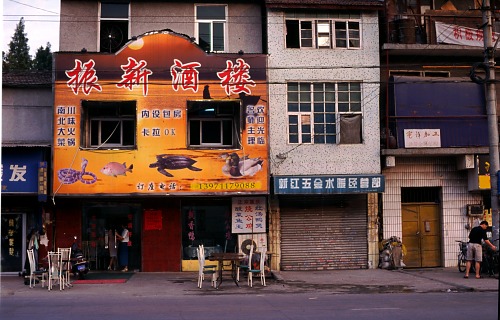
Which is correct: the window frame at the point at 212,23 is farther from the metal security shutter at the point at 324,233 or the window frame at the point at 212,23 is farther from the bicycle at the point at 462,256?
the bicycle at the point at 462,256

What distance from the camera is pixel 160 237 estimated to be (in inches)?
833

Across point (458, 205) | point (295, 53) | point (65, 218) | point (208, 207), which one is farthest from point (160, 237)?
point (458, 205)

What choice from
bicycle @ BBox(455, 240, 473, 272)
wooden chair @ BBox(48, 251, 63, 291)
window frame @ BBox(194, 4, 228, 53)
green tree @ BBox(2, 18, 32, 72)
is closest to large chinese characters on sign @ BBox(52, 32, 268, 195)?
window frame @ BBox(194, 4, 228, 53)

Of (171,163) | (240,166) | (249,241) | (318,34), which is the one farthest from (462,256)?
(171,163)

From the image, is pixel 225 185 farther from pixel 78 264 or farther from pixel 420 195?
pixel 420 195

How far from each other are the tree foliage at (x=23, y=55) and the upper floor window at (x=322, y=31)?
3455cm

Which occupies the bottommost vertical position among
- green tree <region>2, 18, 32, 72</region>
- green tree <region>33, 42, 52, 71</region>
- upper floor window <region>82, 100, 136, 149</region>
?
upper floor window <region>82, 100, 136, 149</region>

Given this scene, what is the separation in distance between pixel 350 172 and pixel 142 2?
31.5ft

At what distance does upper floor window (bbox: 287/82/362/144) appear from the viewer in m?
21.2

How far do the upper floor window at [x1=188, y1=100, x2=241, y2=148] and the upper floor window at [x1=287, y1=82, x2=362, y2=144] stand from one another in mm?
2006

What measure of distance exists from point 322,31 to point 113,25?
24.6ft

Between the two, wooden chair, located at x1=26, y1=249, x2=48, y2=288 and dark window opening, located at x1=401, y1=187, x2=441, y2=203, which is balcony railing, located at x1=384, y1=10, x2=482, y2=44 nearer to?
dark window opening, located at x1=401, y1=187, x2=441, y2=203

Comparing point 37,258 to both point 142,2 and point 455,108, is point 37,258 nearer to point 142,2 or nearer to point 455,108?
point 142,2

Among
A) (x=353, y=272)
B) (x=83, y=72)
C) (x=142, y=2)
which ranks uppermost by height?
(x=142, y=2)
